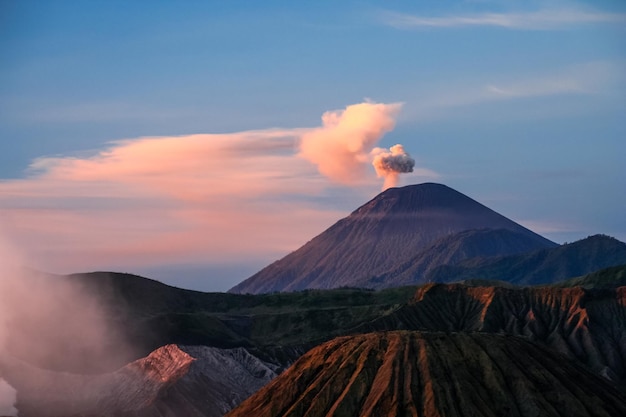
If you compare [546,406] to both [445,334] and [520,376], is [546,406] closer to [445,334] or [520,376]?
[520,376]

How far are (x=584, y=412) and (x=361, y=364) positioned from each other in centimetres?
3155

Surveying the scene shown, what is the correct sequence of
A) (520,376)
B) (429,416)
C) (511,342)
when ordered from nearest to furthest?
1. (429,416)
2. (520,376)
3. (511,342)

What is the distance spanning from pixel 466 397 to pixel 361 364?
17562 mm

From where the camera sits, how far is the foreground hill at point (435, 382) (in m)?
156

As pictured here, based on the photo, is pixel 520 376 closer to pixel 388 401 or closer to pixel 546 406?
pixel 546 406

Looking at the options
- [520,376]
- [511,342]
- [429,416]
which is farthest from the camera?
[511,342]

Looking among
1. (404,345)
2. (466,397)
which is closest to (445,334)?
(404,345)

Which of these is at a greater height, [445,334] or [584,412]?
[445,334]

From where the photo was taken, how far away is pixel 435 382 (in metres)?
159

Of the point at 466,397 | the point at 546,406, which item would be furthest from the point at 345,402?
the point at 546,406

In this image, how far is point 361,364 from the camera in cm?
16625

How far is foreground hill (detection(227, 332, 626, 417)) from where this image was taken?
15575cm

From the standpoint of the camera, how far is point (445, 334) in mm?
174750

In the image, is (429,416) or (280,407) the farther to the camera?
(280,407)
